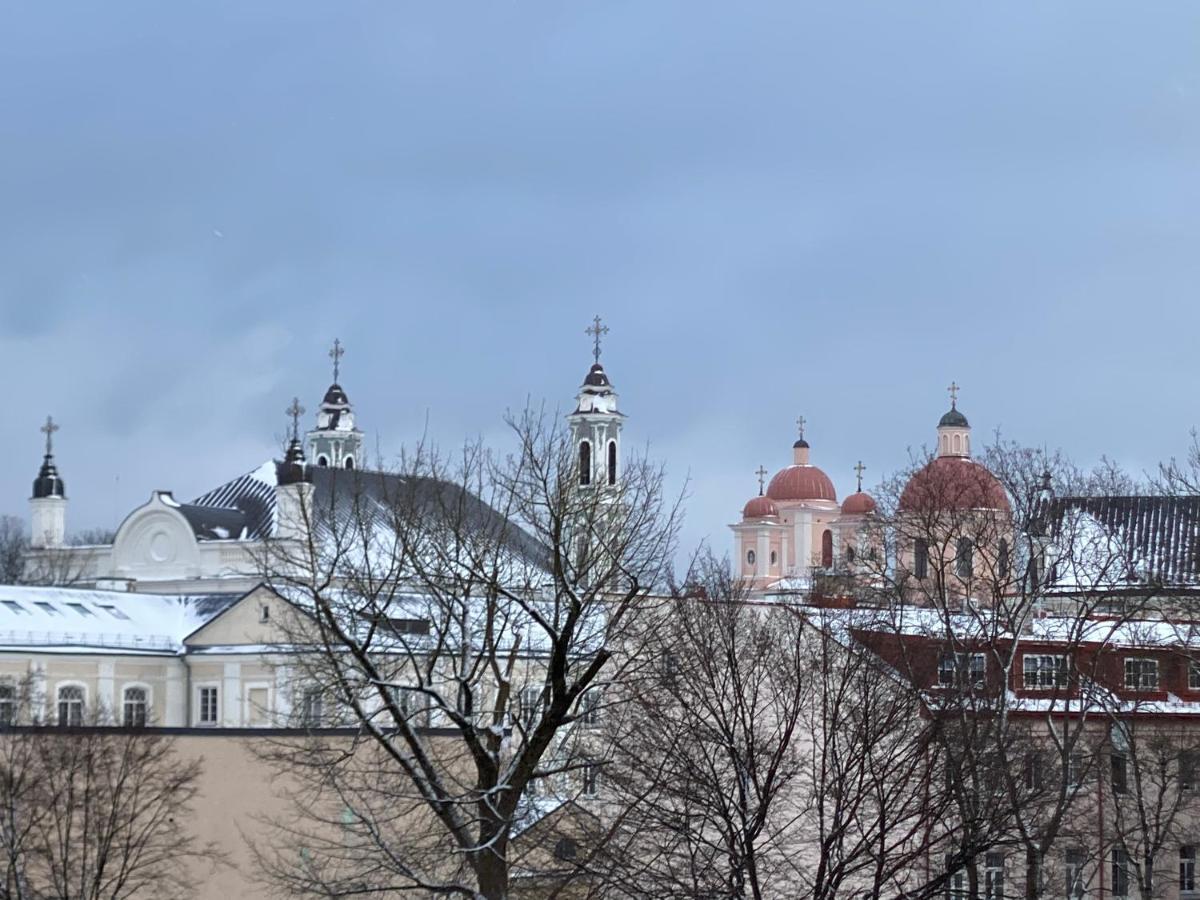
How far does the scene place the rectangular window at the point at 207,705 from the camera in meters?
73.5

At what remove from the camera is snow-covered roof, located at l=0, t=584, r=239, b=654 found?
73250 millimetres

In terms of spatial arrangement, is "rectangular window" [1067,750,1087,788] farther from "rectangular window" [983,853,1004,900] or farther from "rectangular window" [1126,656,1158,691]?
"rectangular window" [1126,656,1158,691]

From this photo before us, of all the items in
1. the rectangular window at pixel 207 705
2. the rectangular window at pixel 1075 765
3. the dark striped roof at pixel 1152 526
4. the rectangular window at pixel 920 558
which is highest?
the dark striped roof at pixel 1152 526

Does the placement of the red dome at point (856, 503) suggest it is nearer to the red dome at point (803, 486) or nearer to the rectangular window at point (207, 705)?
the red dome at point (803, 486)

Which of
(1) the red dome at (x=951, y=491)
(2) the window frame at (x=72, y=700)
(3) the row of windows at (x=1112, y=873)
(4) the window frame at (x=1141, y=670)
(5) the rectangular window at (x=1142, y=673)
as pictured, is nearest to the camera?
(3) the row of windows at (x=1112, y=873)

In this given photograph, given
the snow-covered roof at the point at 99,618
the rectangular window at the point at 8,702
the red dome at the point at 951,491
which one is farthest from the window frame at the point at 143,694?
the red dome at the point at 951,491

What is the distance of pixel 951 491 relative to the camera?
5944 centimetres

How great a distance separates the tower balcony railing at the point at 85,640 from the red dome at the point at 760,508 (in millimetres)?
64668

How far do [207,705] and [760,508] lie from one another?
2621 inches

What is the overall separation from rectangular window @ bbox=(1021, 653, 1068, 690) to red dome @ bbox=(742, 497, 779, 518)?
3305 inches

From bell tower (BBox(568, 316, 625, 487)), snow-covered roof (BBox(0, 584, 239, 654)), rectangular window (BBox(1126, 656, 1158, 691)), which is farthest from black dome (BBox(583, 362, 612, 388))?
rectangular window (BBox(1126, 656, 1158, 691))

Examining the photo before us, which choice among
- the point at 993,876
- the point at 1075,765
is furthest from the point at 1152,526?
the point at 993,876

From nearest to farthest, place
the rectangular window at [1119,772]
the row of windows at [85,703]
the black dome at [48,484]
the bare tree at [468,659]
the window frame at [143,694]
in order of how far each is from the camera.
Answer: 1. the bare tree at [468,659]
2. the rectangular window at [1119,772]
3. the row of windows at [85,703]
4. the window frame at [143,694]
5. the black dome at [48,484]

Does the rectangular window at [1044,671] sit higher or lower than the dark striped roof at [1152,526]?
lower
